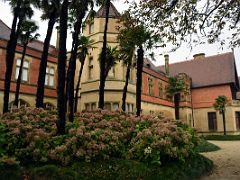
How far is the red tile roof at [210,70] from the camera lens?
45281mm

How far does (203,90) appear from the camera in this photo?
47.1 m

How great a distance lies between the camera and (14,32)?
51.8ft

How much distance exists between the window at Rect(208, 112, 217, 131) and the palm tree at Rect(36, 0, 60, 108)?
35.0 m

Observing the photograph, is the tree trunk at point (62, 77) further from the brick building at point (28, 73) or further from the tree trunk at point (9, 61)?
the brick building at point (28, 73)

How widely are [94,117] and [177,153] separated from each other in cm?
484

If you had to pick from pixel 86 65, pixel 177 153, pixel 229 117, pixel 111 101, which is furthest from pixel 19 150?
pixel 229 117

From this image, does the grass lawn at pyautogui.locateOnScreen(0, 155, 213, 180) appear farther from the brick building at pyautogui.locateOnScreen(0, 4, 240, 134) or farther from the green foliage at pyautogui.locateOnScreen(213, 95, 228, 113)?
the green foliage at pyautogui.locateOnScreen(213, 95, 228, 113)

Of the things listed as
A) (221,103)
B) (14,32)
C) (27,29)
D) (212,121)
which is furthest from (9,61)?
(212,121)

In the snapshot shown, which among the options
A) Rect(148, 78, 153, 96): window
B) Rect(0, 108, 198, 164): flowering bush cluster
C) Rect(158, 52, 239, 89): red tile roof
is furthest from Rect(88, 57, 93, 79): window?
Rect(158, 52, 239, 89): red tile roof

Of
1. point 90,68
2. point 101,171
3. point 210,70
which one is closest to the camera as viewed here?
point 101,171

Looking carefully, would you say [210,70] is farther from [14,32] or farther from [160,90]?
[14,32]

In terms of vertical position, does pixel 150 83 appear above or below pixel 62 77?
above

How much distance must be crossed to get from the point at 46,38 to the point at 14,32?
1849 millimetres

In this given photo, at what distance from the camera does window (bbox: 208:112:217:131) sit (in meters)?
44.5
